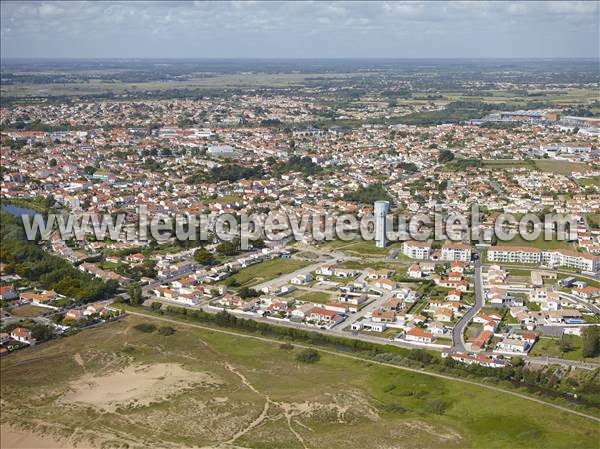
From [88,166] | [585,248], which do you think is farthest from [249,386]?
[88,166]

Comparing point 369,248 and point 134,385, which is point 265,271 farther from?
point 134,385

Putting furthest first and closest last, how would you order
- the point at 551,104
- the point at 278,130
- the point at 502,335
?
the point at 551,104 < the point at 278,130 < the point at 502,335

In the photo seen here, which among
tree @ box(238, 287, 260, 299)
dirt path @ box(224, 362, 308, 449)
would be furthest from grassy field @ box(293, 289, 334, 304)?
dirt path @ box(224, 362, 308, 449)

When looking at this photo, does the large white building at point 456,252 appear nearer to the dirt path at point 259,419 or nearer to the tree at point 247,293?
the tree at point 247,293

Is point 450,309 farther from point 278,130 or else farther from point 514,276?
point 278,130

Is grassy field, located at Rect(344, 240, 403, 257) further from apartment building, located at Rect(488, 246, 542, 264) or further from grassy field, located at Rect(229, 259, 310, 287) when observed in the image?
apartment building, located at Rect(488, 246, 542, 264)

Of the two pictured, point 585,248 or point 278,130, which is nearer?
point 585,248

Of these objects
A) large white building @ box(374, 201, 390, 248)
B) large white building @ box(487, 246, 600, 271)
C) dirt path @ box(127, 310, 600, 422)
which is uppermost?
large white building @ box(374, 201, 390, 248)
